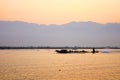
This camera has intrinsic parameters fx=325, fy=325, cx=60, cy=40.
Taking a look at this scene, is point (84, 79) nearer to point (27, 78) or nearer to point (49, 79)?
point (49, 79)

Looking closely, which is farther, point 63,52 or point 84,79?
point 63,52

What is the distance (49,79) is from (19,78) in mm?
4959

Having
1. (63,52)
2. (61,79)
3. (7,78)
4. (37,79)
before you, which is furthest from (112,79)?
(63,52)

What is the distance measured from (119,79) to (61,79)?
928 cm

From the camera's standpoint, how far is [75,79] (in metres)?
52.5

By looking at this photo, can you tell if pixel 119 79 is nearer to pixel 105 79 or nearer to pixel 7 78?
pixel 105 79

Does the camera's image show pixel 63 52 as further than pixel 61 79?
Yes

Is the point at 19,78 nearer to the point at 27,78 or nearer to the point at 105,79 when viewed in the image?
the point at 27,78

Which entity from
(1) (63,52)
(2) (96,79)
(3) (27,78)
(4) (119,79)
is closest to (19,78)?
(3) (27,78)

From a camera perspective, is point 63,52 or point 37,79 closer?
point 37,79

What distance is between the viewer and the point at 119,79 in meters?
51.8

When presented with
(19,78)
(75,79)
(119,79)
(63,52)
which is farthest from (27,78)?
(63,52)

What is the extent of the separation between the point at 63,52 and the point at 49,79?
135 m

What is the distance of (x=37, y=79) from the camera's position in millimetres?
52688
